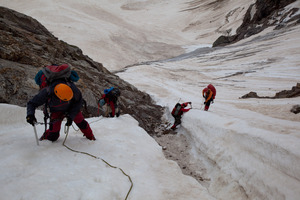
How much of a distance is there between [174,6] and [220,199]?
80922mm

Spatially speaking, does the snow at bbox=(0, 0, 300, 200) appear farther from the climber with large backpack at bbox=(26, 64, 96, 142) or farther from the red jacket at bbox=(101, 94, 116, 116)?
the climber with large backpack at bbox=(26, 64, 96, 142)

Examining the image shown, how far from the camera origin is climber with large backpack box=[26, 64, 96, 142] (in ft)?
9.21

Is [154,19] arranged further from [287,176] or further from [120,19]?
[287,176]

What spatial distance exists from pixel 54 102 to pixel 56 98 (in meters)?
0.09

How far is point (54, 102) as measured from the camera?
3.06 m

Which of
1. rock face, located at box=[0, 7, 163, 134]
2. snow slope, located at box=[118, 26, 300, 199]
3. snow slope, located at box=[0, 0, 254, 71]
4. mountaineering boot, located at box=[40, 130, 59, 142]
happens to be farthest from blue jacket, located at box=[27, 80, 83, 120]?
snow slope, located at box=[0, 0, 254, 71]

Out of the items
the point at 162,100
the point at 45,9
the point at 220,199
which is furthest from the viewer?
the point at 45,9

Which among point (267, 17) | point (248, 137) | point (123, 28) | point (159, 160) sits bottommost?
point (159, 160)

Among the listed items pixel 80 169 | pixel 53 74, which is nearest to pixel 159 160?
pixel 80 169

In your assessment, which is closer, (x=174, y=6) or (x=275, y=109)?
(x=275, y=109)

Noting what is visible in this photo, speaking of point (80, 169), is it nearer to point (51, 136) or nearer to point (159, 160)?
point (51, 136)

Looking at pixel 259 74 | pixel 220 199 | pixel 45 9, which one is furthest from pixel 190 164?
pixel 45 9

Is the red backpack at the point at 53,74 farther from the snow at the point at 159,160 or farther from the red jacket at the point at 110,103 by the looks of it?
the red jacket at the point at 110,103

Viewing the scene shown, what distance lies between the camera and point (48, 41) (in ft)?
28.0
